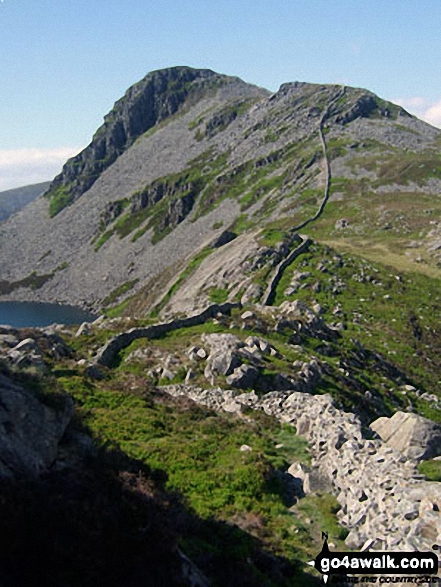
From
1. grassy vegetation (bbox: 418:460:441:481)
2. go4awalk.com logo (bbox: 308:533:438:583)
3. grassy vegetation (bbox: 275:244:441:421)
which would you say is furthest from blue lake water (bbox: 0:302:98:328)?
go4awalk.com logo (bbox: 308:533:438:583)

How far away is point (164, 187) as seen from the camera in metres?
179

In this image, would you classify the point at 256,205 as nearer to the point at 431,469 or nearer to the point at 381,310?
the point at 381,310

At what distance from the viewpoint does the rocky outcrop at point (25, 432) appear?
12039 mm

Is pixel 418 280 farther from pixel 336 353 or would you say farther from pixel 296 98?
pixel 296 98

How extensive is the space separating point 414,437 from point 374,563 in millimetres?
6421

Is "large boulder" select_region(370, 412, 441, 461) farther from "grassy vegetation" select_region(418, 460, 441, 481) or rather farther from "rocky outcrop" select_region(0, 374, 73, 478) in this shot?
"rocky outcrop" select_region(0, 374, 73, 478)

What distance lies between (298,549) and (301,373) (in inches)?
652

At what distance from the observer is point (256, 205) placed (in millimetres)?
137875

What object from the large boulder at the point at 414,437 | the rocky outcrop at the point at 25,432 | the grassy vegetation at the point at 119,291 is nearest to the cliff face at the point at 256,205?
the grassy vegetation at the point at 119,291

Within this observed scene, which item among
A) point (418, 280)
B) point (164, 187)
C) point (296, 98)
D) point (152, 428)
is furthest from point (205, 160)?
point (152, 428)

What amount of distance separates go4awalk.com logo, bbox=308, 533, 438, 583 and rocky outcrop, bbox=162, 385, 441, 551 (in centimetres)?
24

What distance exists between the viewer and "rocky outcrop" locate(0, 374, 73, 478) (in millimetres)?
12039

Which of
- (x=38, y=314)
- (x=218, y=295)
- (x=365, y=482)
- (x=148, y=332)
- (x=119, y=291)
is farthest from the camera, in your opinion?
(x=38, y=314)

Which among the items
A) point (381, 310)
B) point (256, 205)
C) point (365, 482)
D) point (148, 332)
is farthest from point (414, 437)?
point (256, 205)
